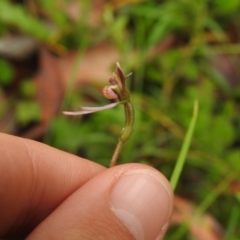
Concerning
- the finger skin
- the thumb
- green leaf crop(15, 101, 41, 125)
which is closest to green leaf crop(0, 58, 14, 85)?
green leaf crop(15, 101, 41, 125)

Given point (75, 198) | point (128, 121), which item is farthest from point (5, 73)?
point (128, 121)

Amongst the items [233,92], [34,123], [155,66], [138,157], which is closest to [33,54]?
[34,123]

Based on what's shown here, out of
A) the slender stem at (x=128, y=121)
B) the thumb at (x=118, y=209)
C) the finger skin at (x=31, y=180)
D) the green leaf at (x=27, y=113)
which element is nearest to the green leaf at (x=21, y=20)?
the green leaf at (x=27, y=113)

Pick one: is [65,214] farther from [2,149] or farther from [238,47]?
[238,47]

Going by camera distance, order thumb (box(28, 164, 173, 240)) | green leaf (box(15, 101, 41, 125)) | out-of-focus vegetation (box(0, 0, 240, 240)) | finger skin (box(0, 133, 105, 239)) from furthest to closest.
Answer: green leaf (box(15, 101, 41, 125)) < out-of-focus vegetation (box(0, 0, 240, 240)) < finger skin (box(0, 133, 105, 239)) < thumb (box(28, 164, 173, 240))

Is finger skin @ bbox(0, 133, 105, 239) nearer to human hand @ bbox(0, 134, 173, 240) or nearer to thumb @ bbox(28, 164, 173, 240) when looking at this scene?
human hand @ bbox(0, 134, 173, 240)

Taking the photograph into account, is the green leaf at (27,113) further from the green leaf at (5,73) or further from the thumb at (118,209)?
the thumb at (118,209)

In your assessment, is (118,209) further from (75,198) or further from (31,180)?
(31,180)
